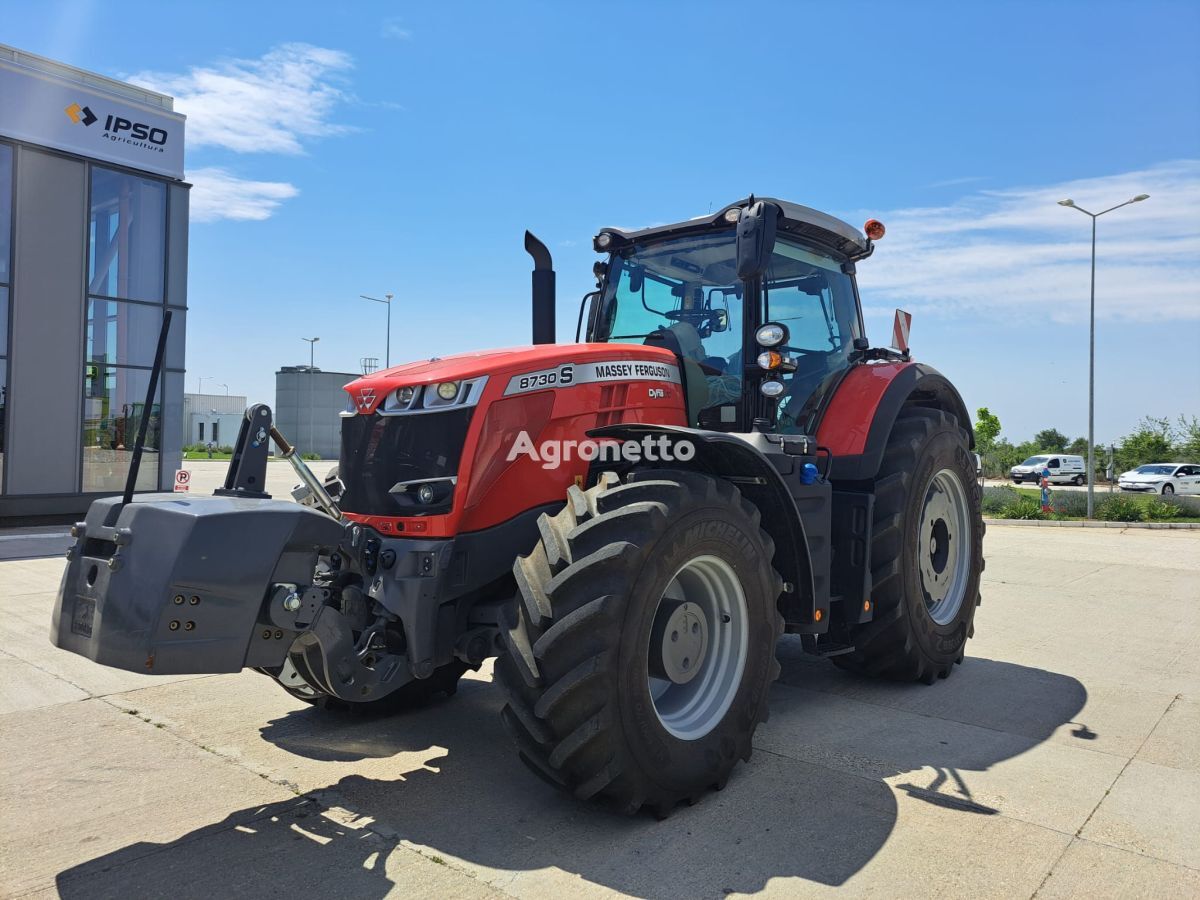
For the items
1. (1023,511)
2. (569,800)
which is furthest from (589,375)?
(1023,511)

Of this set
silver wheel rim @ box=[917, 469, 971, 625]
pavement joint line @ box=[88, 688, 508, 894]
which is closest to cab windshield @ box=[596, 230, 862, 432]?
silver wheel rim @ box=[917, 469, 971, 625]

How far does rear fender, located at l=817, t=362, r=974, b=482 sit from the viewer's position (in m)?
5.11

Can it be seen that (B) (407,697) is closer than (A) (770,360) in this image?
No

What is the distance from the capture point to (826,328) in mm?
5629

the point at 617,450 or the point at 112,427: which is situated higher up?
the point at 112,427

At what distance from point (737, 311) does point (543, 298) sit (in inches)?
45.5

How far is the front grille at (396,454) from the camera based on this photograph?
3795 mm

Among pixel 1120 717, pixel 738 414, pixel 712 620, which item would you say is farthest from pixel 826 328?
pixel 1120 717

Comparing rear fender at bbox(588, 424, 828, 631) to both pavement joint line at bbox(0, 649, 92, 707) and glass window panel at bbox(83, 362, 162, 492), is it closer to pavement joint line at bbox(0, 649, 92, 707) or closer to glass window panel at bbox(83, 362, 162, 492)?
pavement joint line at bbox(0, 649, 92, 707)

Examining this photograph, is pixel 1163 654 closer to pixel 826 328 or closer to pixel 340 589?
pixel 826 328

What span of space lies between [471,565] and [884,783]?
81.2 inches

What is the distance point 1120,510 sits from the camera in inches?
805

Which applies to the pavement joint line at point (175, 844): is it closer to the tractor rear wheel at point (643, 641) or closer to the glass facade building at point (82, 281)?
the tractor rear wheel at point (643, 641)

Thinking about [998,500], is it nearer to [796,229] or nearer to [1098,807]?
[796,229]
